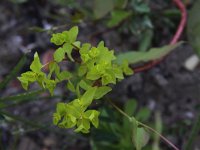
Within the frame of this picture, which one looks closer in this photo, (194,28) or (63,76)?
(63,76)

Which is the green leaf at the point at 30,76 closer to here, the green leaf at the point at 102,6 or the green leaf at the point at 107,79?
the green leaf at the point at 107,79

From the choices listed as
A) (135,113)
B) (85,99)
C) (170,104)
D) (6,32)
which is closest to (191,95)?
(170,104)

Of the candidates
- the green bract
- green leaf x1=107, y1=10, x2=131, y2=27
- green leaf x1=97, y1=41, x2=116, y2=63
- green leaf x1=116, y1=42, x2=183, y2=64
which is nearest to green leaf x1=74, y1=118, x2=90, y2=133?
the green bract

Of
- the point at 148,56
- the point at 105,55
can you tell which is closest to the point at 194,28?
the point at 148,56

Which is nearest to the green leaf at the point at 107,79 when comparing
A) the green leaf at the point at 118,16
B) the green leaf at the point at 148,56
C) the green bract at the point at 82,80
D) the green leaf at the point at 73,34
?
the green bract at the point at 82,80

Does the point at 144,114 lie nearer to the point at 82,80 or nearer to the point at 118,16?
the point at 118,16

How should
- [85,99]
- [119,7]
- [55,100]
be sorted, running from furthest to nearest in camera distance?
1. [55,100]
2. [119,7]
3. [85,99]

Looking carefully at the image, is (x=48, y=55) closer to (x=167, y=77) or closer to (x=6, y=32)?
(x=6, y=32)
